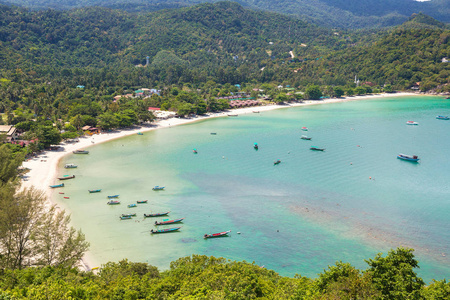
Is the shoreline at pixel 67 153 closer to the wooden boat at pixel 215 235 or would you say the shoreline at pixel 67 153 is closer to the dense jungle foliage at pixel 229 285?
the dense jungle foliage at pixel 229 285

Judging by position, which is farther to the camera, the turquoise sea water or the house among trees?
the house among trees

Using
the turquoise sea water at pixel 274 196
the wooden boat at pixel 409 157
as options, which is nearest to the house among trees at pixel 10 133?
the turquoise sea water at pixel 274 196

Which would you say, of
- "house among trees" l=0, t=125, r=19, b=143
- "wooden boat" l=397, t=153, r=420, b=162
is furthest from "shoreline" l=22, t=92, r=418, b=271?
"wooden boat" l=397, t=153, r=420, b=162

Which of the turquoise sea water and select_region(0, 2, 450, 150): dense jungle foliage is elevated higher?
select_region(0, 2, 450, 150): dense jungle foliage

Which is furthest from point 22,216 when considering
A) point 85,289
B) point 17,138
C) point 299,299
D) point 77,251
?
point 17,138

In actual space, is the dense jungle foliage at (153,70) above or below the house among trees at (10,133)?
above

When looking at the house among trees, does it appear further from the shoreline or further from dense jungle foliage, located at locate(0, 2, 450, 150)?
the shoreline
